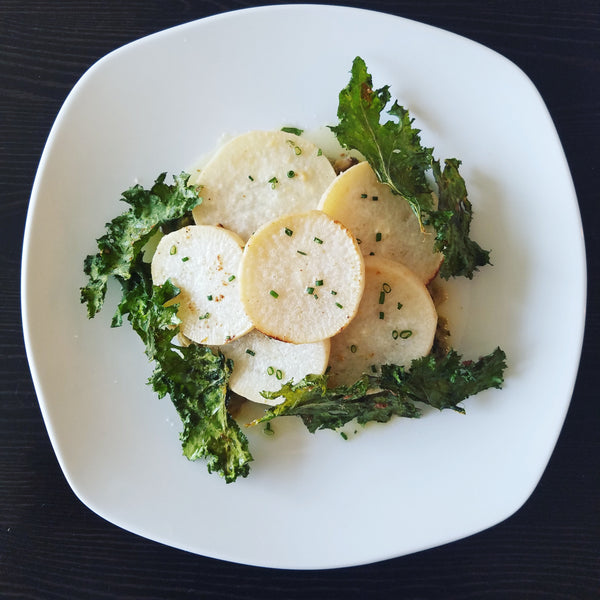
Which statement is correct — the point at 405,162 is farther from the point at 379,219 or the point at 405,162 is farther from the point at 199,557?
the point at 199,557

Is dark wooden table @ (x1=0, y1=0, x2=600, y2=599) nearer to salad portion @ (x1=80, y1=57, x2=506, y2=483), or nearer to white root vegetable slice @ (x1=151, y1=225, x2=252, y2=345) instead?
salad portion @ (x1=80, y1=57, x2=506, y2=483)

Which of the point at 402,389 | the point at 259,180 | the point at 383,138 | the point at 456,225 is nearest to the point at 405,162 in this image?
the point at 383,138

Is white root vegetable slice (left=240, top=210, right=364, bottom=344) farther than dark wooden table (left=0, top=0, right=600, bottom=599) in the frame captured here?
No

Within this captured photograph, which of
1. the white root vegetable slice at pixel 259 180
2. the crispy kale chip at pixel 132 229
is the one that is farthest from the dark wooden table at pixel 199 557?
the white root vegetable slice at pixel 259 180

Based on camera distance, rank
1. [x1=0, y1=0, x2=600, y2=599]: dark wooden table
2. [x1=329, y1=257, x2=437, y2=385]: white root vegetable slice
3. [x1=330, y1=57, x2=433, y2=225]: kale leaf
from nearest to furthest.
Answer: [x1=330, y1=57, x2=433, y2=225]: kale leaf
[x1=329, y1=257, x2=437, y2=385]: white root vegetable slice
[x1=0, y1=0, x2=600, y2=599]: dark wooden table

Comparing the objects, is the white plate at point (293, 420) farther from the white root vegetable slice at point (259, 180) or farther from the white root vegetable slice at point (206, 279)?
the white root vegetable slice at point (206, 279)

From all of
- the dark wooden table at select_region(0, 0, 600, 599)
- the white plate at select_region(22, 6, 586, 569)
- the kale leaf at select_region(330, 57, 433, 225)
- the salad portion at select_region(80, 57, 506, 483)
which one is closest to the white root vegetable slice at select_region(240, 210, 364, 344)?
the salad portion at select_region(80, 57, 506, 483)

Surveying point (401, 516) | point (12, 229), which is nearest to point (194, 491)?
point (401, 516)
